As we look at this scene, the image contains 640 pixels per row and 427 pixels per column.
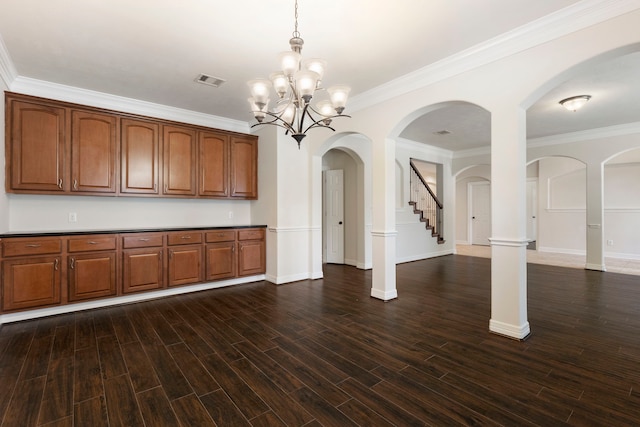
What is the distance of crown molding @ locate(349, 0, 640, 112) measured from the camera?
7.55ft

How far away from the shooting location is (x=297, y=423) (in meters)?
1.71

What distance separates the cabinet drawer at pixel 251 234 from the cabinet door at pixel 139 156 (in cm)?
139

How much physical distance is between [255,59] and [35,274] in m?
3.39

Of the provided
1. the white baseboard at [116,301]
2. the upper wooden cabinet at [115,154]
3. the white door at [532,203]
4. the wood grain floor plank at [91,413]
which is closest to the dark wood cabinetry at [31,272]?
the white baseboard at [116,301]

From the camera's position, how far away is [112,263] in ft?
12.5

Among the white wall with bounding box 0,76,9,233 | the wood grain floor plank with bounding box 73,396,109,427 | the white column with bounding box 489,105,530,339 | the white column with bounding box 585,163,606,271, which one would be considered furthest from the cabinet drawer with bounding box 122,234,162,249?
the white column with bounding box 585,163,606,271

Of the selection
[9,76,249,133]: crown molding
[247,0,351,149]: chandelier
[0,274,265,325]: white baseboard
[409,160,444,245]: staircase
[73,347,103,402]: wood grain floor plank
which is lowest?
[73,347,103,402]: wood grain floor plank

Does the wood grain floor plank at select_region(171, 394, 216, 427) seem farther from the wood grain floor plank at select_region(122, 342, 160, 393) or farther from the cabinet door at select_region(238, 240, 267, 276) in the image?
the cabinet door at select_region(238, 240, 267, 276)

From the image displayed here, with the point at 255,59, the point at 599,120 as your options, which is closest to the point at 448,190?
the point at 599,120

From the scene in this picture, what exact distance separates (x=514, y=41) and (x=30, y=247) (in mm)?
5352

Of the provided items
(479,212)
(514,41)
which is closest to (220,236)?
(514,41)

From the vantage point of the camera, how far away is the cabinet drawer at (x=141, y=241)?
12.8 feet

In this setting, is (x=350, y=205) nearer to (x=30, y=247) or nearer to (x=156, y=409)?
(x=30, y=247)

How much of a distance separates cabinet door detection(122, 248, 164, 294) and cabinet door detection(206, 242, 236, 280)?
0.67 m
